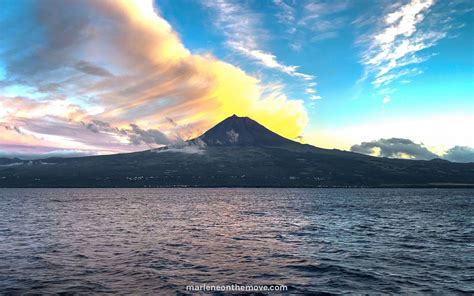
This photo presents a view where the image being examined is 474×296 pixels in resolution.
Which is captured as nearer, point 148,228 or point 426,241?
point 426,241

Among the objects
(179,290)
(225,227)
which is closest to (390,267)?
(179,290)

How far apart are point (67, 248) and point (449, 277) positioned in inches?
1784

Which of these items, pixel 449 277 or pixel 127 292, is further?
pixel 449 277

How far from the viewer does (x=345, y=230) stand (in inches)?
2721

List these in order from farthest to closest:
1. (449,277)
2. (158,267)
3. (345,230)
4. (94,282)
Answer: (345,230) < (158,267) < (449,277) < (94,282)

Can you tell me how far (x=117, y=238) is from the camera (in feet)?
191

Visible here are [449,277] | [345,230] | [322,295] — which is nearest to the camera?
[322,295]

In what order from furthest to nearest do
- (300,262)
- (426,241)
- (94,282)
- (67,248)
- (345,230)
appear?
1. (345,230)
2. (426,241)
3. (67,248)
4. (300,262)
5. (94,282)

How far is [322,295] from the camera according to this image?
93.4 ft

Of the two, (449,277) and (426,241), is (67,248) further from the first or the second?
(426,241)

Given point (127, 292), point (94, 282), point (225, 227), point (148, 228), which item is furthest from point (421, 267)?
point (148, 228)

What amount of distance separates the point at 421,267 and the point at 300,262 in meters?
12.6

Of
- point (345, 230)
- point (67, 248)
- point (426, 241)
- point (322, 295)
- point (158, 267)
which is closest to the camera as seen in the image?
point (322, 295)

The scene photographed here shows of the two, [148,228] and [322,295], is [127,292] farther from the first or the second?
[148,228]
